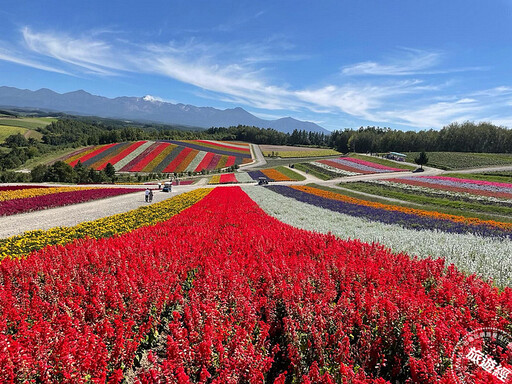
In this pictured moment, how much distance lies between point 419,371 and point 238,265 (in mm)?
3712

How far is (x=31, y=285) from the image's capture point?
5668mm

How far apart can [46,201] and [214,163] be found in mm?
52490

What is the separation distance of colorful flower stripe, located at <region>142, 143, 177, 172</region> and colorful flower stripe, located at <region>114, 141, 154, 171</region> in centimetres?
624

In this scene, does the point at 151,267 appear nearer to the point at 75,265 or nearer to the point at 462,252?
the point at 75,265

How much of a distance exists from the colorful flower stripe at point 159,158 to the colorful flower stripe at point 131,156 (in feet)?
20.5

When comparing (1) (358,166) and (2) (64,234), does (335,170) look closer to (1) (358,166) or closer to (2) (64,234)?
(1) (358,166)

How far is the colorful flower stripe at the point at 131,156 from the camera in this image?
232 feet

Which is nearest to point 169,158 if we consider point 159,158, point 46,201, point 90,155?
point 159,158

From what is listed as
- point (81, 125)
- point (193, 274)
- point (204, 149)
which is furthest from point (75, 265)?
point (81, 125)

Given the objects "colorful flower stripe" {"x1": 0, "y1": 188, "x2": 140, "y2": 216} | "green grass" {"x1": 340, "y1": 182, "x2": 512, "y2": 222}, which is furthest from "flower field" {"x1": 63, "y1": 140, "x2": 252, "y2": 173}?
"green grass" {"x1": 340, "y1": 182, "x2": 512, "y2": 222}

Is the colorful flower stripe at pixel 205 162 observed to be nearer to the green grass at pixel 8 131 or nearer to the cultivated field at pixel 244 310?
the cultivated field at pixel 244 310

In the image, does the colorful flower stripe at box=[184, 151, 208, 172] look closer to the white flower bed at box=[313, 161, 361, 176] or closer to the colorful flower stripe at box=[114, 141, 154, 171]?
the colorful flower stripe at box=[114, 141, 154, 171]

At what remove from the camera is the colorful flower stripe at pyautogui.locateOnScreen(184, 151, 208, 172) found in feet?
229

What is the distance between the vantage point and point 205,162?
249 feet
